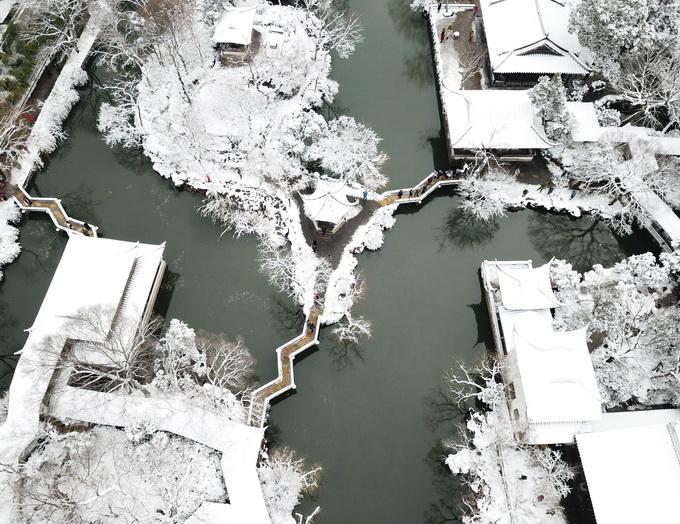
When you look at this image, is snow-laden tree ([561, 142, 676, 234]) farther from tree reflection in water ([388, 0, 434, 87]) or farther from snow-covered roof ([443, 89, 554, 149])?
tree reflection in water ([388, 0, 434, 87])

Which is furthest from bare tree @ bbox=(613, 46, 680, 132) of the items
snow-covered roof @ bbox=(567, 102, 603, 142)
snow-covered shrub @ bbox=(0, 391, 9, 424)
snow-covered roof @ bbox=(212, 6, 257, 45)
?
snow-covered shrub @ bbox=(0, 391, 9, 424)

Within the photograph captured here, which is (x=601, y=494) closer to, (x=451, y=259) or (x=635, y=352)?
(x=635, y=352)

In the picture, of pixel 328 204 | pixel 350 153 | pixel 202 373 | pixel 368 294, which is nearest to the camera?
pixel 202 373

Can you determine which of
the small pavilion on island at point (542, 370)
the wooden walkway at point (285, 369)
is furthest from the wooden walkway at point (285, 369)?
the small pavilion on island at point (542, 370)

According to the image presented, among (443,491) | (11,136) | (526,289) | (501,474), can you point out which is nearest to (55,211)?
(11,136)

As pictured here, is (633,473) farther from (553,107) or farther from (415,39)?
(415,39)

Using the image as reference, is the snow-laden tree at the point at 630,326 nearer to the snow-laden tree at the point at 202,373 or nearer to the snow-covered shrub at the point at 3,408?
the snow-laden tree at the point at 202,373

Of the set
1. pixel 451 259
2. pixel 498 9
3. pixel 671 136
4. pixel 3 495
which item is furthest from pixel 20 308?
pixel 671 136
